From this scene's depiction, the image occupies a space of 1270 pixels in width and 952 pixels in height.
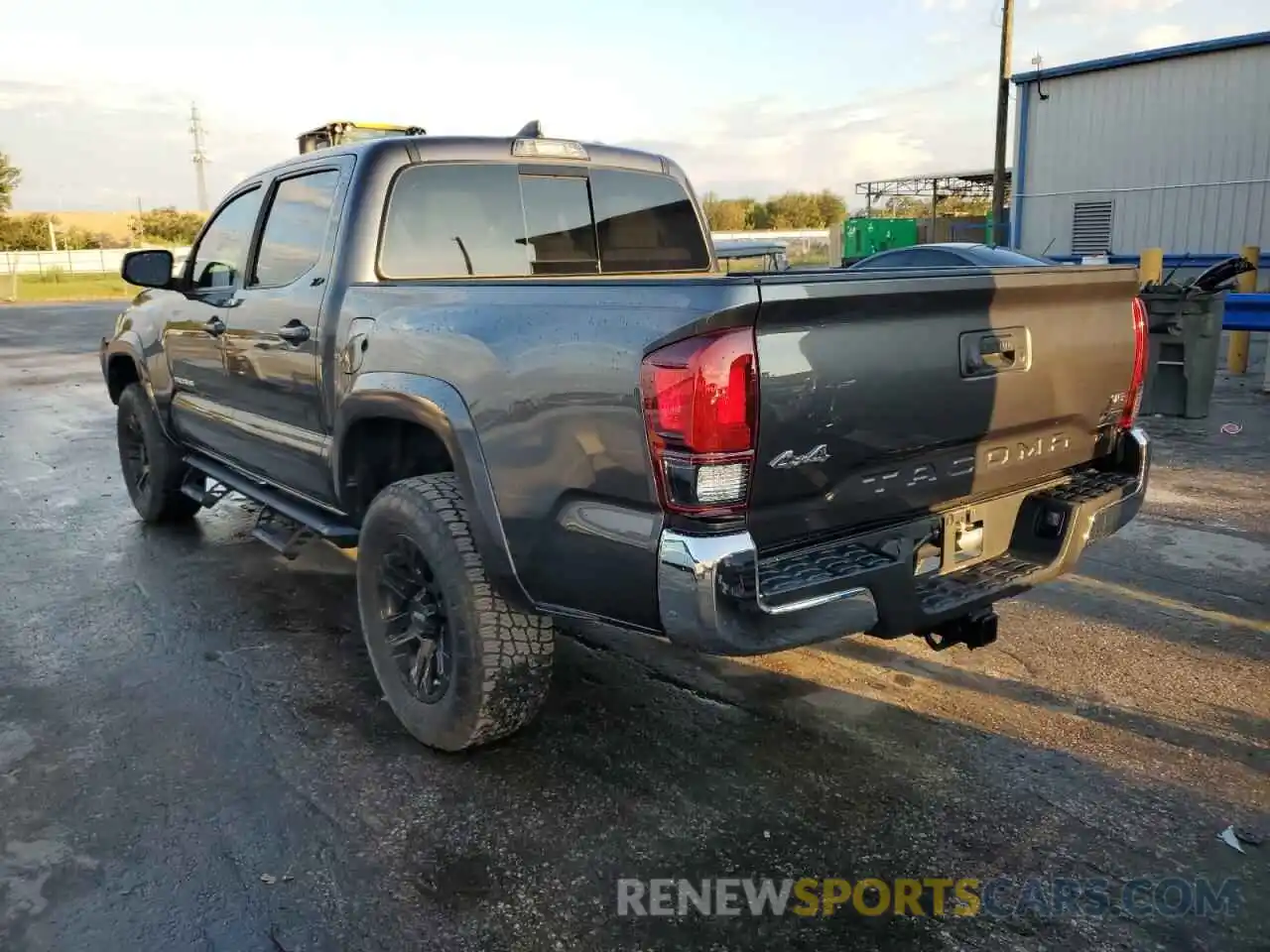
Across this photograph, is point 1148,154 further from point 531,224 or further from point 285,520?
point 285,520

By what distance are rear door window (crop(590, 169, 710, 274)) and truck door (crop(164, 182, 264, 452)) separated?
1655 millimetres

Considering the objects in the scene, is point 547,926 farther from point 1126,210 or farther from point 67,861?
point 1126,210

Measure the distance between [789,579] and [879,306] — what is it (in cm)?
77

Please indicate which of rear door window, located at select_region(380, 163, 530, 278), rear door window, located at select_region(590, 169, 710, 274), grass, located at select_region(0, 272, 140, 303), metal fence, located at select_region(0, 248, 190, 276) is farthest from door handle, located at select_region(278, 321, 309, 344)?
metal fence, located at select_region(0, 248, 190, 276)

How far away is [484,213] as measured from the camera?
4.12 m

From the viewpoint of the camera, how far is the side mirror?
507 cm

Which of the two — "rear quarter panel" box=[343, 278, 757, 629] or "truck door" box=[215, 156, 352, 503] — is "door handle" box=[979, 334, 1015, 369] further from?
"truck door" box=[215, 156, 352, 503]

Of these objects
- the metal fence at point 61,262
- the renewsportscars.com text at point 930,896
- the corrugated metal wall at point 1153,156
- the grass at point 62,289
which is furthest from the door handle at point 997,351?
the metal fence at point 61,262

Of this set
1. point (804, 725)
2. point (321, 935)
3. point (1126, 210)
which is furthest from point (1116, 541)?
point (1126, 210)

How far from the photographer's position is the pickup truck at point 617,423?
2.53 metres

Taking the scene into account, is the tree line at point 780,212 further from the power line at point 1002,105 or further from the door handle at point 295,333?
the door handle at point 295,333

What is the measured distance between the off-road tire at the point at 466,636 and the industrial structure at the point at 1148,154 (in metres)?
16.3

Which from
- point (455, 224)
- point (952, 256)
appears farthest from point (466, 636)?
point (952, 256)

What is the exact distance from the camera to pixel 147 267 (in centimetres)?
513
